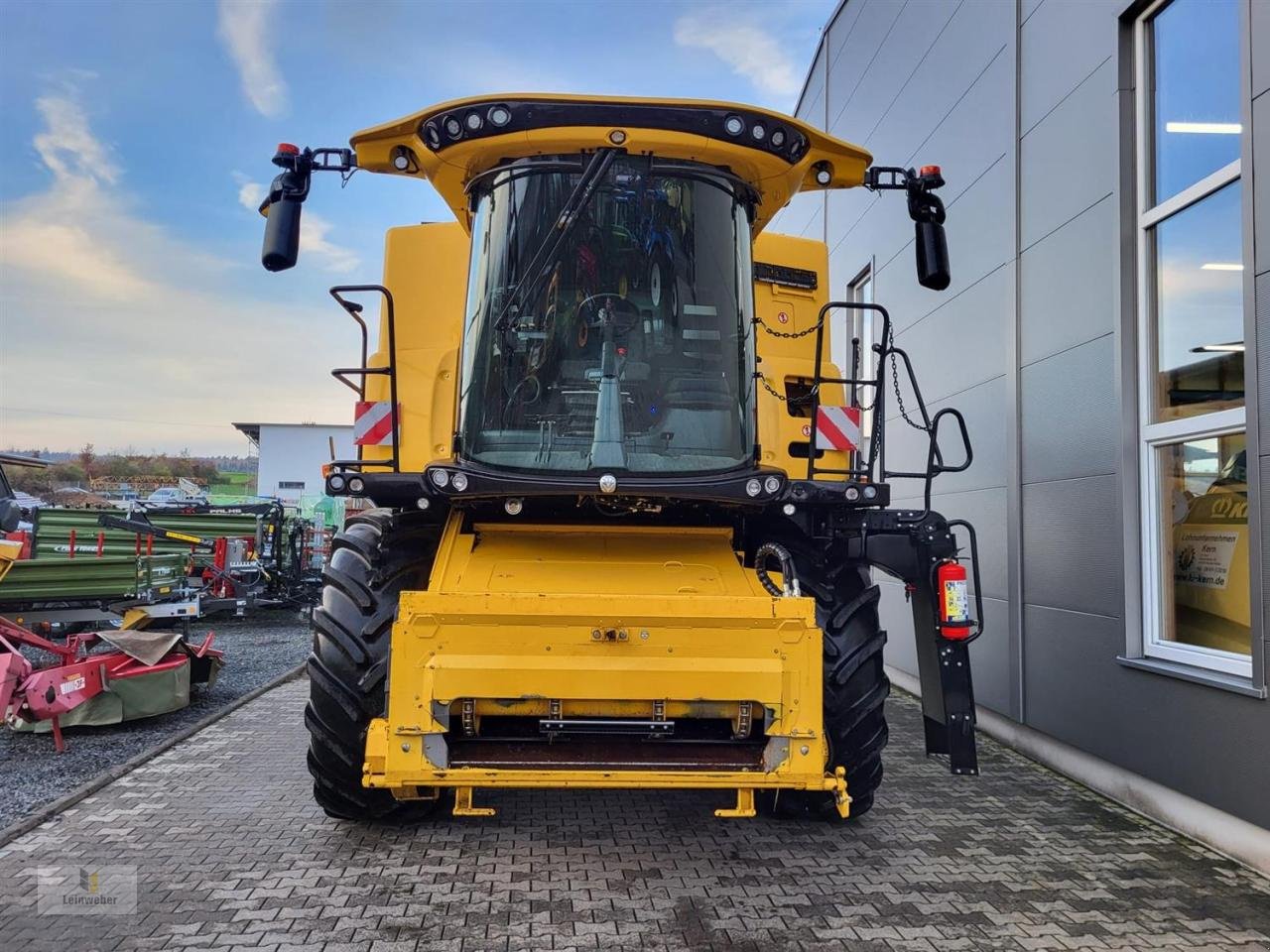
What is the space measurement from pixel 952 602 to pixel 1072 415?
1.83 metres

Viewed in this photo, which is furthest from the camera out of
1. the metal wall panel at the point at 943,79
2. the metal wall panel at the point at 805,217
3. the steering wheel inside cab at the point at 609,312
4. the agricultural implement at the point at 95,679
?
the metal wall panel at the point at 805,217

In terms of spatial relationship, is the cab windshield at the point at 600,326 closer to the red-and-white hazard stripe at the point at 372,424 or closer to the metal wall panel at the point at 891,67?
the red-and-white hazard stripe at the point at 372,424

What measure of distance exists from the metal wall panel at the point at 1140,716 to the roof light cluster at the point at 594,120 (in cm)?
322

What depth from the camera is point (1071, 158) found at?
17.9 ft

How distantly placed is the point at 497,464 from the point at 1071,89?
4.38 m

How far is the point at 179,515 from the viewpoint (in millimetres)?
13281

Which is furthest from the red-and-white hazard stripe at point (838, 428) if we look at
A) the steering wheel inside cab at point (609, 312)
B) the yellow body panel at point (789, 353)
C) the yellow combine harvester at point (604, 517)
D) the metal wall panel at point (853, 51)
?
the metal wall panel at point (853, 51)

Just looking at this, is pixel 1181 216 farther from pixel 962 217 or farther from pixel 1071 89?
pixel 962 217

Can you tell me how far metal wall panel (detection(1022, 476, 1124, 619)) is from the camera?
489 centimetres

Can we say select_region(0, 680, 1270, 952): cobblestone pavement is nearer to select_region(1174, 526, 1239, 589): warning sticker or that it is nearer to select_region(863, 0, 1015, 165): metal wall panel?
select_region(1174, 526, 1239, 589): warning sticker

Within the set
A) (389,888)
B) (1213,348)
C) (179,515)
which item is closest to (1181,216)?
(1213,348)

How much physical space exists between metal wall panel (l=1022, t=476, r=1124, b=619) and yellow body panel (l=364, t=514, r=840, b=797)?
244 cm

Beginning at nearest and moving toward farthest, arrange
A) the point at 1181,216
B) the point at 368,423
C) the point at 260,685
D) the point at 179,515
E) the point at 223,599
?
the point at 368,423 → the point at 1181,216 → the point at 260,685 → the point at 223,599 → the point at 179,515

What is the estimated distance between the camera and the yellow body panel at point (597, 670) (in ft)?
10.7
